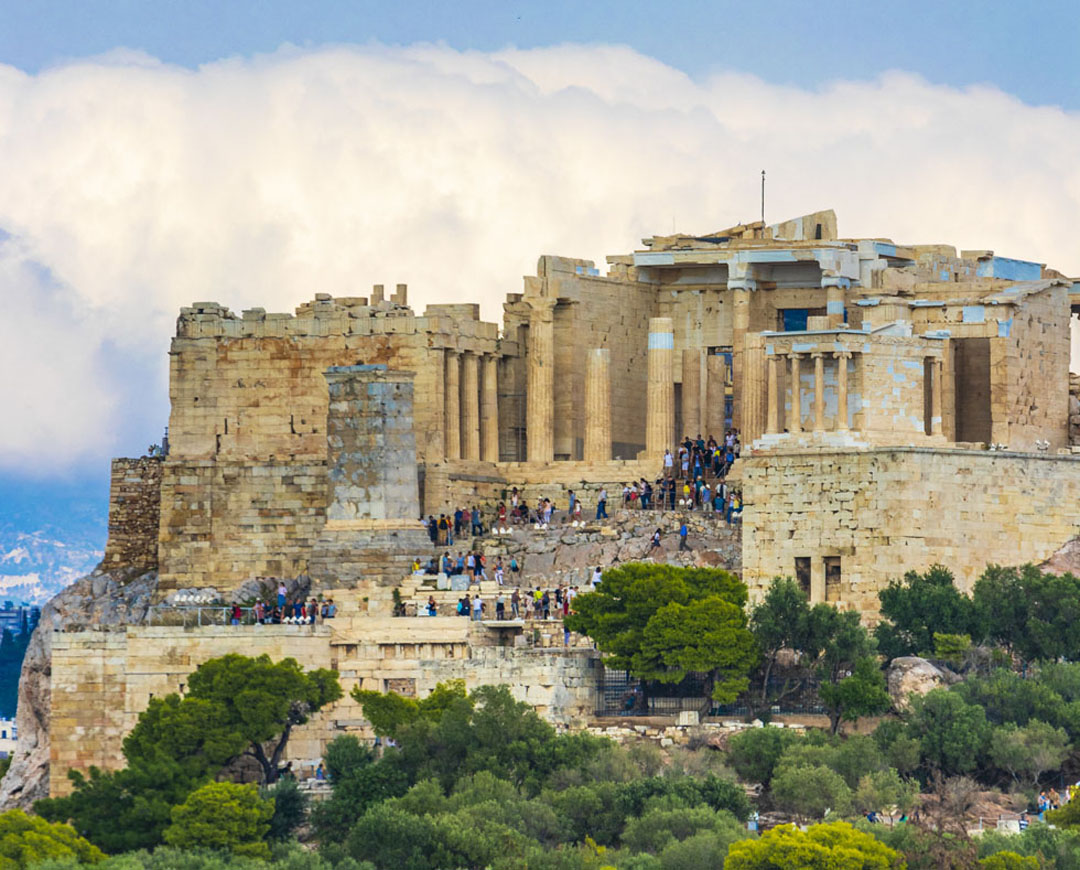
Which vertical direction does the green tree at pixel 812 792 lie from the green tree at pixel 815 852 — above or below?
above

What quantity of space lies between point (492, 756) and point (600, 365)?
22.9 meters

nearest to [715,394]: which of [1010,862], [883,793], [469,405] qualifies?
[469,405]

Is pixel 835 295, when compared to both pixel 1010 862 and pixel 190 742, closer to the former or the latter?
pixel 190 742

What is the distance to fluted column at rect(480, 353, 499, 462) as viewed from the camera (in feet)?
337

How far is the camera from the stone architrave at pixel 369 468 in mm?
94188

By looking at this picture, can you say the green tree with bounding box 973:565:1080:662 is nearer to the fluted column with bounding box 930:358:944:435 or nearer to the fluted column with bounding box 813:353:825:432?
the fluted column with bounding box 813:353:825:432

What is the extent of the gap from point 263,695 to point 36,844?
8759mm

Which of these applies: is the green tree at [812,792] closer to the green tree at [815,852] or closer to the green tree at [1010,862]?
the green tree at [815,852]

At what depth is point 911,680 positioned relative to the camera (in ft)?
276

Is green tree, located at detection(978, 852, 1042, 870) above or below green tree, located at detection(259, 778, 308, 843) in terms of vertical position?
below

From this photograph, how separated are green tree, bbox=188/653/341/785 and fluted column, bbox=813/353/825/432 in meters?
14.9

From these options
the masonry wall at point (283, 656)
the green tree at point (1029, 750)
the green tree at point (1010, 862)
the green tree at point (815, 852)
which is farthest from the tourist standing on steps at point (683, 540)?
the green tree at point (1010, 862)

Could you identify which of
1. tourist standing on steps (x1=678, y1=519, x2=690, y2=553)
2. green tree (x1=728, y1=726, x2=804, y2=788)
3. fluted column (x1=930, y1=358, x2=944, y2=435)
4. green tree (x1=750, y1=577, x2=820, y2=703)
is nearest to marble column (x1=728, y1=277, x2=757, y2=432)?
tourist standing on steps (x1=678, y1=519, x2=690, y2=553)

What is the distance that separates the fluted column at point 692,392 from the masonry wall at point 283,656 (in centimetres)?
1624
